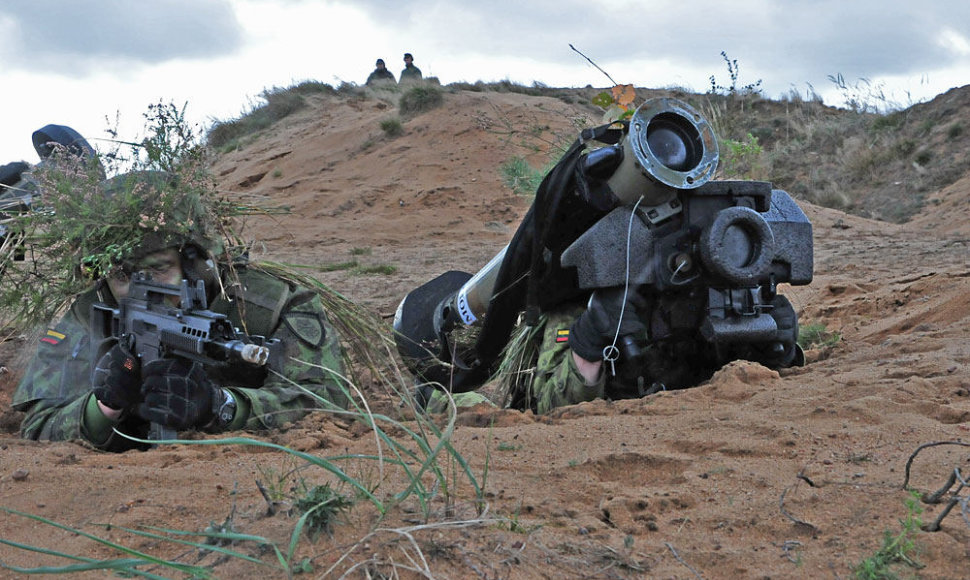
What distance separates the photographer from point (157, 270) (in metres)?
3.46

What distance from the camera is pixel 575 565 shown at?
5.86 feet

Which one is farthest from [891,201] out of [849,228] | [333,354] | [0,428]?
[0,428]

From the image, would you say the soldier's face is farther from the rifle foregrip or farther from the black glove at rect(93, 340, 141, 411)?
the rifle foregrip

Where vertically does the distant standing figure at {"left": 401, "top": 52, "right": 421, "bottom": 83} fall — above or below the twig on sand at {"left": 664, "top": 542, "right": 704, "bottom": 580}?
above

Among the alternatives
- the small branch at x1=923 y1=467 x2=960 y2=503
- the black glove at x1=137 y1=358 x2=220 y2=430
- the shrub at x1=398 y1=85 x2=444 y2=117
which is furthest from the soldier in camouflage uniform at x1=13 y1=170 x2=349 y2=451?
the shrub at x1=398 y1=85 x2=444 y2=117

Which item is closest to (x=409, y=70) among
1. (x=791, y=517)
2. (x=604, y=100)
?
(x=604, y=100)

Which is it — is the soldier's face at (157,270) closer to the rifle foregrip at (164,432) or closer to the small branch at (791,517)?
the rifle foregrip at (164,432)

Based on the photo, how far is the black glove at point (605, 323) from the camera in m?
3.61

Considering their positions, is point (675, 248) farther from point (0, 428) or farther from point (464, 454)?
point (0, 428)

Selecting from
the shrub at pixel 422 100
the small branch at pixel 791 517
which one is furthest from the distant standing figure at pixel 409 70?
the small branch at pixel 791 517

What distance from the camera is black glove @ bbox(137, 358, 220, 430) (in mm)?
3184

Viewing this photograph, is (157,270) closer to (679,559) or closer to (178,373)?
(178,373)

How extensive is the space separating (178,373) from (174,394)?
8 centimetres

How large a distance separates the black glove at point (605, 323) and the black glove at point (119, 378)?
5.34ft
